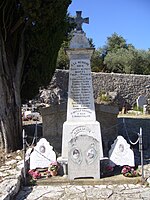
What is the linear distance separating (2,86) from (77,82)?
2.01 meters

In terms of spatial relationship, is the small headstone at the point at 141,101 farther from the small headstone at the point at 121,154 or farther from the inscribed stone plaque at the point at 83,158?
the inscribed stone plaque at the point at 83,158

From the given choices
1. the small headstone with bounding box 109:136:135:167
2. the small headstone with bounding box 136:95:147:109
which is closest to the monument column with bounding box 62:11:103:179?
the small headstone with bounding box 109:136:135:167

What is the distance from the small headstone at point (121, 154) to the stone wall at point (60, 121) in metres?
2.49

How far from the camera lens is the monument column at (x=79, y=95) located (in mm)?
6254

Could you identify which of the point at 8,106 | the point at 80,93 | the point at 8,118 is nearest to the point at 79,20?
the point at 80,93

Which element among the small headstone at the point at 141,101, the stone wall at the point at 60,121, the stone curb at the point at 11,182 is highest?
the small headstone at the point at 141,101

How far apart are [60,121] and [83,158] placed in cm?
345

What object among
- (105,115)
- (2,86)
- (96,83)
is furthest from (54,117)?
(96,83)

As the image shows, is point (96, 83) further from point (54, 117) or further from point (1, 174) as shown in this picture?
point (1, 174)

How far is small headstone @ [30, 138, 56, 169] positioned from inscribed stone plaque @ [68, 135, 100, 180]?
0.65 m

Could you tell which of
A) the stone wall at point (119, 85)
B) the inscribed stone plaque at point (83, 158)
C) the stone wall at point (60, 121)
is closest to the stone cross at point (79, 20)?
the inscribed stone plaque at point (83, 158)

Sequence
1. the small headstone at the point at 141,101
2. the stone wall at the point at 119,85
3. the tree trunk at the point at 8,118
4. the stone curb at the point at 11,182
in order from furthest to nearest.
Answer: the stone wall at the point at 119,85
the small headstone at the point at 141,101
the tree trunk at the point at 8,118
the stone curb at the point at 11,182

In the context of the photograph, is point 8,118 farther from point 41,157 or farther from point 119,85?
point 119,85

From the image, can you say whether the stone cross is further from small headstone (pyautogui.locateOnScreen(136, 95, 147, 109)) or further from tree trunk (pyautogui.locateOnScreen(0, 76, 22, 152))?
small headstone (pyautogui.locateOnScreen(136, 95, 147, 109))
